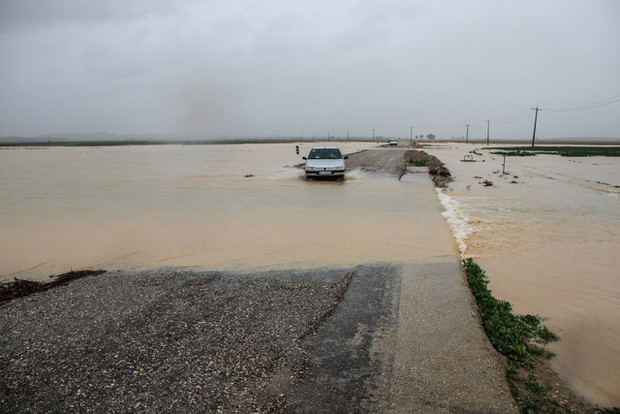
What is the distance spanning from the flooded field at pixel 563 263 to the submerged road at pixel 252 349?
94 centimetres

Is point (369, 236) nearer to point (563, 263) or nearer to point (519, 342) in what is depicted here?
point (563, 263)

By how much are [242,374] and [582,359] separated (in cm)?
343

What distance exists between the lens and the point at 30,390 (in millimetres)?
3191

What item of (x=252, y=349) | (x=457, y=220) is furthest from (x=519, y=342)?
(x=457, y=220)

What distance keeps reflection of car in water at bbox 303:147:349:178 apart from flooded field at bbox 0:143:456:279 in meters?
1.20

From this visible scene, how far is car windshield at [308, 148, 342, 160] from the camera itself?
20.6 m

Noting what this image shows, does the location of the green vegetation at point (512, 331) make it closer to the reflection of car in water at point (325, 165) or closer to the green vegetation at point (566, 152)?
the reflection of car in water at point (325, 165)

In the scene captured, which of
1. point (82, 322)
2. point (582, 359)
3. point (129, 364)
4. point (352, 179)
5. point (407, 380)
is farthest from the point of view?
point (352, 179)

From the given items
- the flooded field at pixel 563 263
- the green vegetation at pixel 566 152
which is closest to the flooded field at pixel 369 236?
the flooded field at pixel 563 263

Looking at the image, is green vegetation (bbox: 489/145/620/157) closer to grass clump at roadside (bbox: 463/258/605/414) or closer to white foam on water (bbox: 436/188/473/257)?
white foam on water (bbox: 436/188/473/257)

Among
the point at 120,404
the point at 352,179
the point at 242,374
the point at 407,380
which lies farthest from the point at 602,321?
the point at 352,179

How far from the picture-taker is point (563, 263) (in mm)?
6992

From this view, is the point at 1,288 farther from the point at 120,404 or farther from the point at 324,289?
the point at 324,289

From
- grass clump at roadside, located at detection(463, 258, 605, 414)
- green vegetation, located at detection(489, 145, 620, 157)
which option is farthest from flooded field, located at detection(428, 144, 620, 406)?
green vegetation, located at detection(489, 145, 620, 157)
